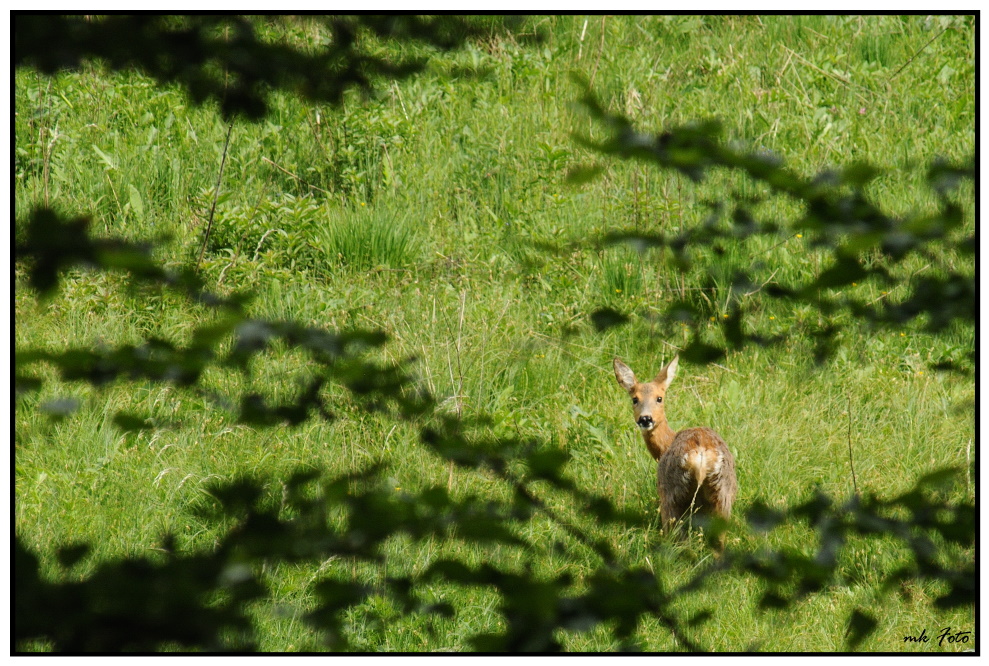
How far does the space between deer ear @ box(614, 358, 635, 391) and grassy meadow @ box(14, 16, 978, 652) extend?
0.29 meters

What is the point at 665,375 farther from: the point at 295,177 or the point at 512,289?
the point at 295,177

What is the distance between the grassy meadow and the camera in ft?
14.0

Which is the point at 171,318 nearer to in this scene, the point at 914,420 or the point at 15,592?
the point at 914,420

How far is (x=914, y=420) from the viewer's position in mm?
5184

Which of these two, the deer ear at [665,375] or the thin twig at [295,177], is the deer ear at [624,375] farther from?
the thin twig at [295,177]

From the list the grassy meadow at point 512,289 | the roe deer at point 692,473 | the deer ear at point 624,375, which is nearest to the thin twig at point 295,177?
the grassy meadow at point 512,289

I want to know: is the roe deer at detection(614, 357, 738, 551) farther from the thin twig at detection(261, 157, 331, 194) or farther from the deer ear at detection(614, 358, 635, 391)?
the thin twig at detection(261, 157, 331, 194)

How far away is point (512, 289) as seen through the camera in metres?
5.97

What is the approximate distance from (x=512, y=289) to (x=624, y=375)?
1.23 meters

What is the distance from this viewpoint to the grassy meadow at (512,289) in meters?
4.27

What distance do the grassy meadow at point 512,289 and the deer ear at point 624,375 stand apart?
29cm

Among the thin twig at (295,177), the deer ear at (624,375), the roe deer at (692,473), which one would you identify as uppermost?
the thin twig at (295,177)

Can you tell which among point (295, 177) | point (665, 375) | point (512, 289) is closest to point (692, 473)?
point (665, 375)

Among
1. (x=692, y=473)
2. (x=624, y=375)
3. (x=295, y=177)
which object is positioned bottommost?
(x=692, y=473)
